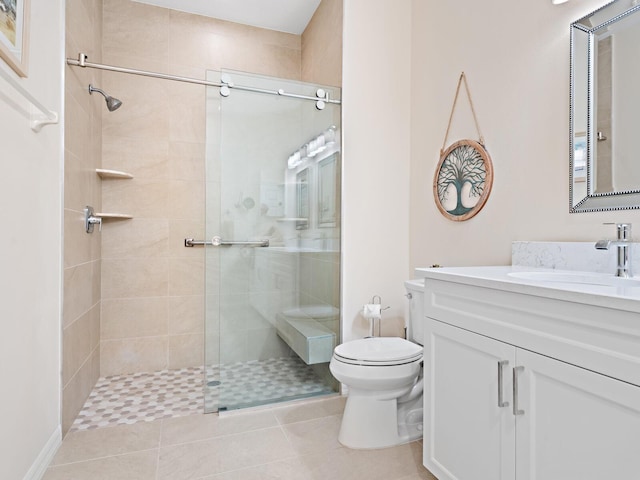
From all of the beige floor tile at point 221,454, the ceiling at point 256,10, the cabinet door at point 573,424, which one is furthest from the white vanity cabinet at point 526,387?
the ceiling at point 256,10

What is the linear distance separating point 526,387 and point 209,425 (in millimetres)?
1632

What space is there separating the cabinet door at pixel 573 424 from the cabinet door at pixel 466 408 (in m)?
0.05

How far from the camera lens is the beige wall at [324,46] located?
2488 millimetres

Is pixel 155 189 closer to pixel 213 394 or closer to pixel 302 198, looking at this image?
pixel 302 198

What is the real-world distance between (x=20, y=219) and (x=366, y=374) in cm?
156

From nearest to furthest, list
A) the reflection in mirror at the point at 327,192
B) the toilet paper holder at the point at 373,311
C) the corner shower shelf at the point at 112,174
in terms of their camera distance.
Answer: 1. the toilet paper holder at the point at 373,311
2. the reflection in mirror at the point at 327,192
3. the corner shower shelf at the point at 112,174

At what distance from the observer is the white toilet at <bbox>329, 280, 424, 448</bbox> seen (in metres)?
1.76

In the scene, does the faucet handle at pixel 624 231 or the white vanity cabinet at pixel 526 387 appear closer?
the white vanity cabinet at pixel 526 387

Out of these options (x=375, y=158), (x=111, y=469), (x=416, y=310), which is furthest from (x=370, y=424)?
(x=375, y=158)

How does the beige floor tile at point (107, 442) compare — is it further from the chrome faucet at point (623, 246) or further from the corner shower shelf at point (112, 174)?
the chrome faucet at point (623, 246)

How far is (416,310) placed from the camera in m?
2.03

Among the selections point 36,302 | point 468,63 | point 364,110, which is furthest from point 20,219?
point 468,63

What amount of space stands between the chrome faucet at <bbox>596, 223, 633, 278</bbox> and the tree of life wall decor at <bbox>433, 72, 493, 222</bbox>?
70 centimetres

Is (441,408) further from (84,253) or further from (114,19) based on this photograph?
(114,19)
